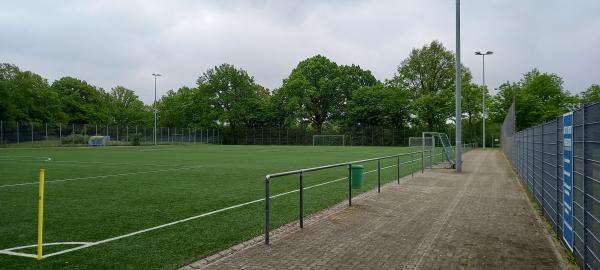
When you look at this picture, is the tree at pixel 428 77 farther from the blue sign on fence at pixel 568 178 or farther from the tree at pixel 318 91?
the blue sign on fence at pixel 568 178

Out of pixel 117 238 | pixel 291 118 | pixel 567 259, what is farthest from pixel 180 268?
pixel 291 118

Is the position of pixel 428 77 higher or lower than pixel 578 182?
higher

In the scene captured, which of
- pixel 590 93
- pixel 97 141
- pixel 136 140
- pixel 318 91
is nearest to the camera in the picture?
pixel 97 141

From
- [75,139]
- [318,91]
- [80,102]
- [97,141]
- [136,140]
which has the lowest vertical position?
[97,141]

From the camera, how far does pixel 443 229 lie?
750cm

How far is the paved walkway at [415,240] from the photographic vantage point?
559cm

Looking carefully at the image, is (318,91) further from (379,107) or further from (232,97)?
(232,97)

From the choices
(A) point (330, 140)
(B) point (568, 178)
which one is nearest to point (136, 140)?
(A) point (330, 140)

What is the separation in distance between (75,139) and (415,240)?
184 ft

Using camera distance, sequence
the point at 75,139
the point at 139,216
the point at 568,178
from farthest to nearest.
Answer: the point at 75,139 < the point at 139,216 < the point at 568,178

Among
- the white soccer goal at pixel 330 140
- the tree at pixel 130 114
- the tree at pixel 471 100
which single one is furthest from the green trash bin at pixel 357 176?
the tree at pixel 130 114

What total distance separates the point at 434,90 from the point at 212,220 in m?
68.8

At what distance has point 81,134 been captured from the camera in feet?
183

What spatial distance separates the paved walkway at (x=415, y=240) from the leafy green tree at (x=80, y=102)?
80073 millimetres
